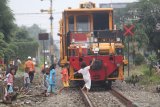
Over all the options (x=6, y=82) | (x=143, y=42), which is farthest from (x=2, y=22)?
(x=6, y=82)

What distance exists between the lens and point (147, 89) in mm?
21516

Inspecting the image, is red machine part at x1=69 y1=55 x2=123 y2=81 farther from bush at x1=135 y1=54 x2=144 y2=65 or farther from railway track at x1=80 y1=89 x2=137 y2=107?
bush at x1=135 y1=54 x2=144 y2=65

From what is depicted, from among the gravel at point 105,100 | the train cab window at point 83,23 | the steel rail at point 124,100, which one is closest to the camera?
the steel rail at point 124,100

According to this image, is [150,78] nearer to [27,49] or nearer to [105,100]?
[105,100]

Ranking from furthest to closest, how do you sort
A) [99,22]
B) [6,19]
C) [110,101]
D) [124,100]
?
[6,19]
[99,22]
[110,101]
[124,100]

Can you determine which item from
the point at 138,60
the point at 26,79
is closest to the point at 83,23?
the point at 26,79

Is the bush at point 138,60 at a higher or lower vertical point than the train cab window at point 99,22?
lower

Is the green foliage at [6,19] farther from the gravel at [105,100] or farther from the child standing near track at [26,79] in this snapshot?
the gravel at [105,100]

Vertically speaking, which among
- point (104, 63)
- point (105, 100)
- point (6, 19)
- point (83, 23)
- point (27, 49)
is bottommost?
point (105, 100)

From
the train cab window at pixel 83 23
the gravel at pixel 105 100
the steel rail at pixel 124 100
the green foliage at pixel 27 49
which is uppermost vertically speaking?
the train cab window at pixel 83 23

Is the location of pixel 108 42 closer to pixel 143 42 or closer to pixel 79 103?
pixel 79 103

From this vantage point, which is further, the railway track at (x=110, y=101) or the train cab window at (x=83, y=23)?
the train cab window at (x=83, y=23)

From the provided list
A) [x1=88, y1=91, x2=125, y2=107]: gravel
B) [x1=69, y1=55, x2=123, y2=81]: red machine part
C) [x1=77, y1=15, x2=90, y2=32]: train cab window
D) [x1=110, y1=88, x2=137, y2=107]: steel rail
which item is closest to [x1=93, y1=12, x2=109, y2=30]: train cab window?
[x1=77, y1=15, x2=90, y2=32]: train cab window

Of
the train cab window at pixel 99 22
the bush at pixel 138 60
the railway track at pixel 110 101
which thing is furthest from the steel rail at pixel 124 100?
the bush at pixel 138 60
